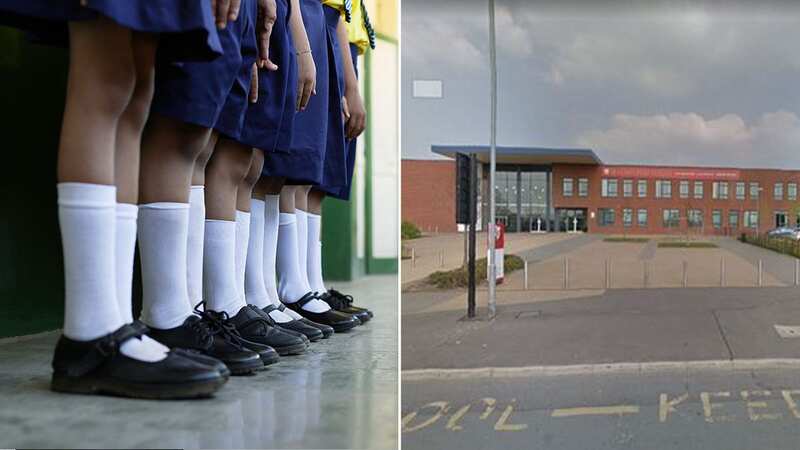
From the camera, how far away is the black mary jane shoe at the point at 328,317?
1049 mm

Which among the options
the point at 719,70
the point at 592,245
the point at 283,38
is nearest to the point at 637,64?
the point at 719,70

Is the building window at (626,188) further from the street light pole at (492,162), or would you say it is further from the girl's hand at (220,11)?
the girl's hand at (220,11)

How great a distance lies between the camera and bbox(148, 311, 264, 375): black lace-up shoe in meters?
0.61

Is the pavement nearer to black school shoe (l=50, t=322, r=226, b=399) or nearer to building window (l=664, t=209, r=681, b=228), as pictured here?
black school shoe (l=50, t=322, r=226, b=399)

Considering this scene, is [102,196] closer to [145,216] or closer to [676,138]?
[145,216]

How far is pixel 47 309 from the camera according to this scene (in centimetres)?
95

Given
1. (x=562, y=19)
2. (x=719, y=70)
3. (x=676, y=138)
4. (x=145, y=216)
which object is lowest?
(x=145, y=216)

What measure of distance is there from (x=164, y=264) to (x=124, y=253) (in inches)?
3.3

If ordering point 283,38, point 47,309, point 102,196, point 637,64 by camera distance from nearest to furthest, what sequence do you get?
point 102,196 → point 283,38 → point 47,309 → point 637,64

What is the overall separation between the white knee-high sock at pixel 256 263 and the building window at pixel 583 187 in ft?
2.91

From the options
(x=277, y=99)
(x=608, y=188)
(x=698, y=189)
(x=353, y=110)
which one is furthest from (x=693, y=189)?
(x=277, y=99)

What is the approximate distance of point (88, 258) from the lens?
49 cm

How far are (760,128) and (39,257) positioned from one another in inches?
63.1

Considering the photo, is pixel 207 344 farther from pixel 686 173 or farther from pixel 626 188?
pixel 686 173
